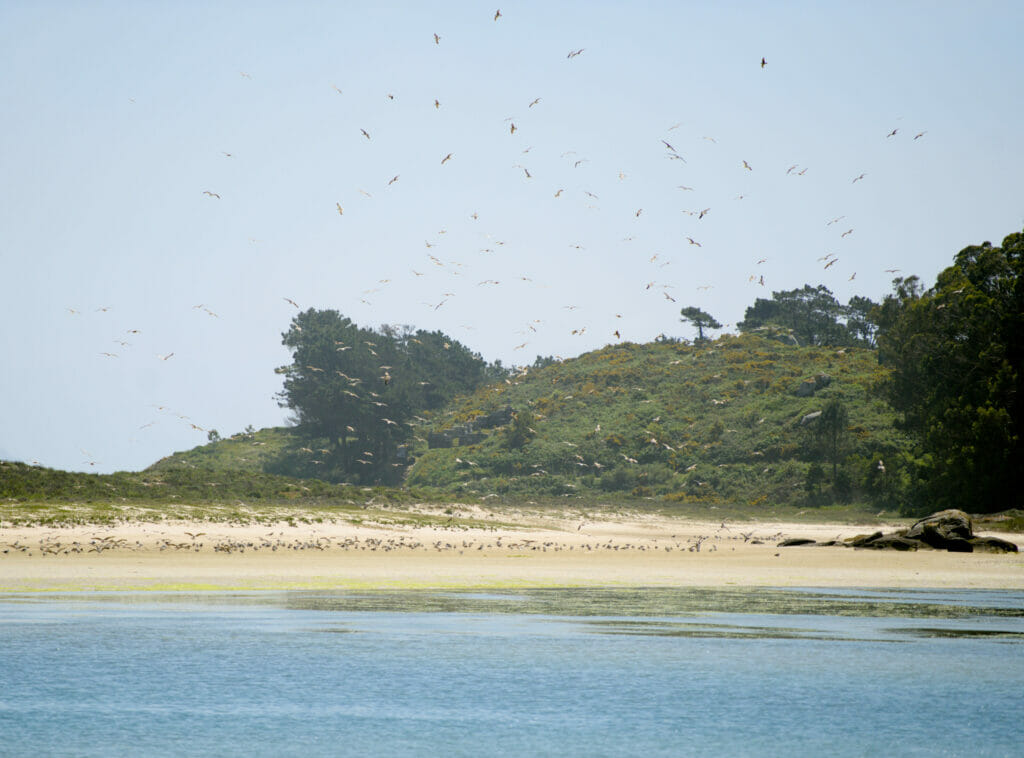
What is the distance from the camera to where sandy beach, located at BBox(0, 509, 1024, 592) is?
23.8m

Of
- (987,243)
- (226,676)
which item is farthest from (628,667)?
(987,243)

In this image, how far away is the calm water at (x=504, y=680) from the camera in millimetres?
8547

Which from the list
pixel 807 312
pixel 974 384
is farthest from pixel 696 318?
pixel 974 384

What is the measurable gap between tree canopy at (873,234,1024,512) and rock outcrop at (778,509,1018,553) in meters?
14.8

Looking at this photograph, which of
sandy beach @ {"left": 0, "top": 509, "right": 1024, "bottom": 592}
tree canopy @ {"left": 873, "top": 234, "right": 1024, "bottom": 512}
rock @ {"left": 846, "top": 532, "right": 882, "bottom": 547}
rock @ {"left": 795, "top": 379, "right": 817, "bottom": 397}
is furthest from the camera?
rock @ {"left": 795, "top": 379, "right": 817, "bottom": 397}

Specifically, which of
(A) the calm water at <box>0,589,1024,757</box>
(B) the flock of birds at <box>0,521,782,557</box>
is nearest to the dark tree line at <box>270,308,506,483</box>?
(B) the flock of birds at <box>0,521,782,557</box>

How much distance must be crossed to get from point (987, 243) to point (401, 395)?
60.3 m

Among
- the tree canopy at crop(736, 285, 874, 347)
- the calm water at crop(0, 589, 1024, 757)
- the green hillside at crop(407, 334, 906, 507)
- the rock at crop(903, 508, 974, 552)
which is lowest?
the calm water at crop(0, 589, 1024, 757)

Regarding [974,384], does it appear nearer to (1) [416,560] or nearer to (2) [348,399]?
(1) [416,560]

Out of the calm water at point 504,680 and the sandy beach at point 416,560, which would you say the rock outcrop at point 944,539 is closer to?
the sandy beach at point 416,560

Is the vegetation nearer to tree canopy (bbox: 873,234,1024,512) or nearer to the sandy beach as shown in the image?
tree canopy (bbox: 873,234,1024,512)

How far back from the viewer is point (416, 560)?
101 ft

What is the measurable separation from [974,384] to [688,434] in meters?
42.0

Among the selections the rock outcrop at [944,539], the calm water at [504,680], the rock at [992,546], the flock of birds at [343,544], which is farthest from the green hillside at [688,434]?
the calm water at [504,680]
